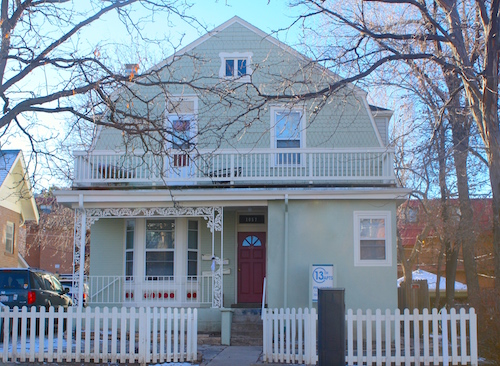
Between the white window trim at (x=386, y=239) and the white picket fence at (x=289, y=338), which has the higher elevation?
the white window trim at (x=386, y=239)

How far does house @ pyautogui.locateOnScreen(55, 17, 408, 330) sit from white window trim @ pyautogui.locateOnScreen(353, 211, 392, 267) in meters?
0.02

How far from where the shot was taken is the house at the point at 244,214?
48.3 feet

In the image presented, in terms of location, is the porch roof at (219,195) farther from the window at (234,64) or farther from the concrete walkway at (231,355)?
the window at (234,64)

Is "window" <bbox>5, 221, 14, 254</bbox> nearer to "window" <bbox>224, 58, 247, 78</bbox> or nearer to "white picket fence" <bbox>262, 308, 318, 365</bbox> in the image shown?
"window" <bbox>224, 58, 247, 78</bbox>

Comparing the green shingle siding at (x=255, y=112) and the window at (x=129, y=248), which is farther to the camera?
the green shingle siding at (x=255, y=112)

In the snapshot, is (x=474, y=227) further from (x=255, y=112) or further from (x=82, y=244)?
(x=82, y=244)

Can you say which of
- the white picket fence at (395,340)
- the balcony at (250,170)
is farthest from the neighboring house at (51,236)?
the white picket fence at (395,340)

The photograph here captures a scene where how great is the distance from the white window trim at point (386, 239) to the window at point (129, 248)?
6128 millimetres

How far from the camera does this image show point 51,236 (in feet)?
119

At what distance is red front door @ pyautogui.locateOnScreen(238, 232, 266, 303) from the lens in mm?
16406

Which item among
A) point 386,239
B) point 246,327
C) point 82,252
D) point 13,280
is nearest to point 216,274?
point 246,327

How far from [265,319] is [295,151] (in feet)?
15.6

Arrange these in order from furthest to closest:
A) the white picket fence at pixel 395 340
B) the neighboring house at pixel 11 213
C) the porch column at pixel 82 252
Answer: the neighboring house at pixel 11 213
the porch column at pixel 82 252
the white picket fence at pixel 395 340

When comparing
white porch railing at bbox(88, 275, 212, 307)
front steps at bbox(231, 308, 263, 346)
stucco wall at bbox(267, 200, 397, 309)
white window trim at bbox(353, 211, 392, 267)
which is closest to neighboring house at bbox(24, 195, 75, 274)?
white porch railing at bbox(88, 275, 212, 307)
